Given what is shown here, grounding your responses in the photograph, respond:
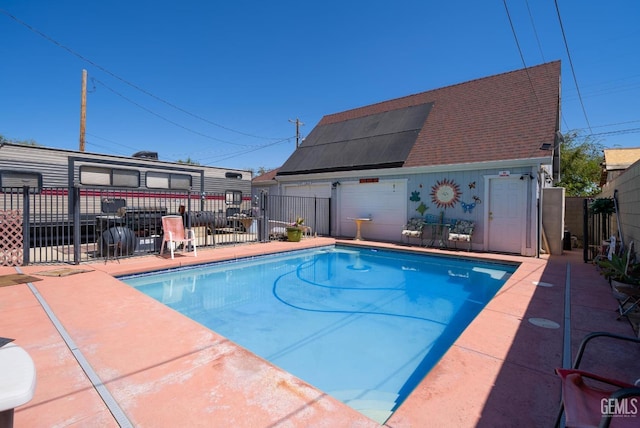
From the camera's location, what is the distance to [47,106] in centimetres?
2005

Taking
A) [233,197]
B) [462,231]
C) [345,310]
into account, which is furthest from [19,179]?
[462,231]

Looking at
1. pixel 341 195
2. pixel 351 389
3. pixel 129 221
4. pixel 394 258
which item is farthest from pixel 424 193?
pixel 129 221

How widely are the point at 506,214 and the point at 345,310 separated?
6.67 metres

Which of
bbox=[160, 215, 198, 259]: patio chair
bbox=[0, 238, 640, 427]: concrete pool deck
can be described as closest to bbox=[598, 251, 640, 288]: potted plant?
bbox=[0, 238, 640, 427]: concrete pool deck

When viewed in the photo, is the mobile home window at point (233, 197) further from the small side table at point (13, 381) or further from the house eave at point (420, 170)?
the small side table at point (13, 381)

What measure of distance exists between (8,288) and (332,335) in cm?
505

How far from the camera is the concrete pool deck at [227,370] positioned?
192 centimetres

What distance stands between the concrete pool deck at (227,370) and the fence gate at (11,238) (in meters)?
2.81

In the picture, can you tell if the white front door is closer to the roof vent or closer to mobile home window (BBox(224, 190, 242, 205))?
mobile home window (BBox(224, 190, 242, 205))

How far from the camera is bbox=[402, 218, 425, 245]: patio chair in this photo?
33.3ft

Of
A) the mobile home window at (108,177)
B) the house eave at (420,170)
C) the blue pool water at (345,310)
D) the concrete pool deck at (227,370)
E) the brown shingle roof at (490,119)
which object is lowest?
the blue pool water at (345,310)

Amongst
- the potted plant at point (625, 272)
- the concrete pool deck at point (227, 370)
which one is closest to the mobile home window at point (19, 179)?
the concrete pool deck at point (227, 370)

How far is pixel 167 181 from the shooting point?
431 inches

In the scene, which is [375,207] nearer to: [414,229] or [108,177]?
[414,229]
